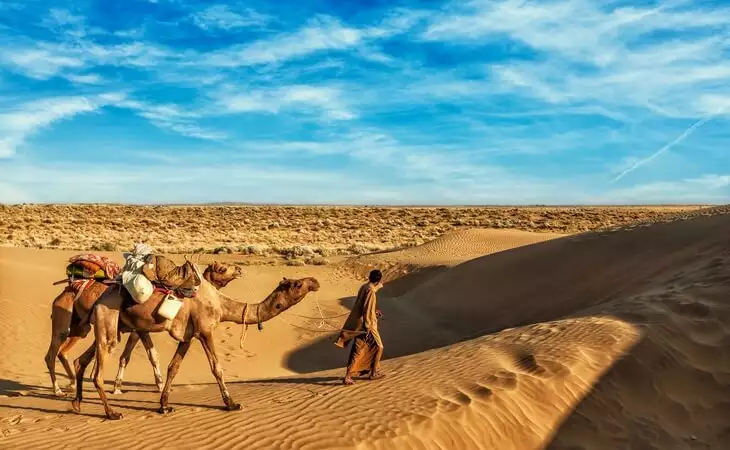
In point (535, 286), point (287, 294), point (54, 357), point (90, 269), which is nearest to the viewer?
point (287, 294)

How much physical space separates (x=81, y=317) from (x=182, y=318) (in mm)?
2221

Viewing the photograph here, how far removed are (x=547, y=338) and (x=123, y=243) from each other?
3271 cm

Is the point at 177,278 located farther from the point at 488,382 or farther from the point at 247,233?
the point at 247,233

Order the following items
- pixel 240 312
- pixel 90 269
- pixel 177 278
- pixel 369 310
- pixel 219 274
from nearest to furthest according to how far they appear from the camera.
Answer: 1. pixel 177 278
2. pixel 240 312
3. pixel 369 310
4. pixel 219 274
5. pixel 90 269

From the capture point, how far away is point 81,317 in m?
9.76

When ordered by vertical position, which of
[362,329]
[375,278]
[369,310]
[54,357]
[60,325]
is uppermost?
[375,278]

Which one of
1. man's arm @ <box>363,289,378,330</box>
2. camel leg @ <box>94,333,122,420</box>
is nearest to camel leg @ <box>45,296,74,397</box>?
camel leg @ <box>94,333,122,420</box>

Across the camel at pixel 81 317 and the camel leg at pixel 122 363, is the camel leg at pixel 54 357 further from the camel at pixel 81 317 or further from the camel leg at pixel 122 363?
the camel leg at pixel 122 363

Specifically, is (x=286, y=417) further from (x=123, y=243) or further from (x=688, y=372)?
(x=123, y=243)

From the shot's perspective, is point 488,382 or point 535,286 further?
point 535,286

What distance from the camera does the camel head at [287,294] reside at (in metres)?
8.79

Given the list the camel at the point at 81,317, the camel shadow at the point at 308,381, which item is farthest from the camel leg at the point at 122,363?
the camel shadow at the point at 308,381

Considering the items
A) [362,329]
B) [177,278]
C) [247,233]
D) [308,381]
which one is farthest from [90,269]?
[247,233]

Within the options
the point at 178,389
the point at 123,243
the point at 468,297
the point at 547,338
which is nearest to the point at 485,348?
the point at 547,338
